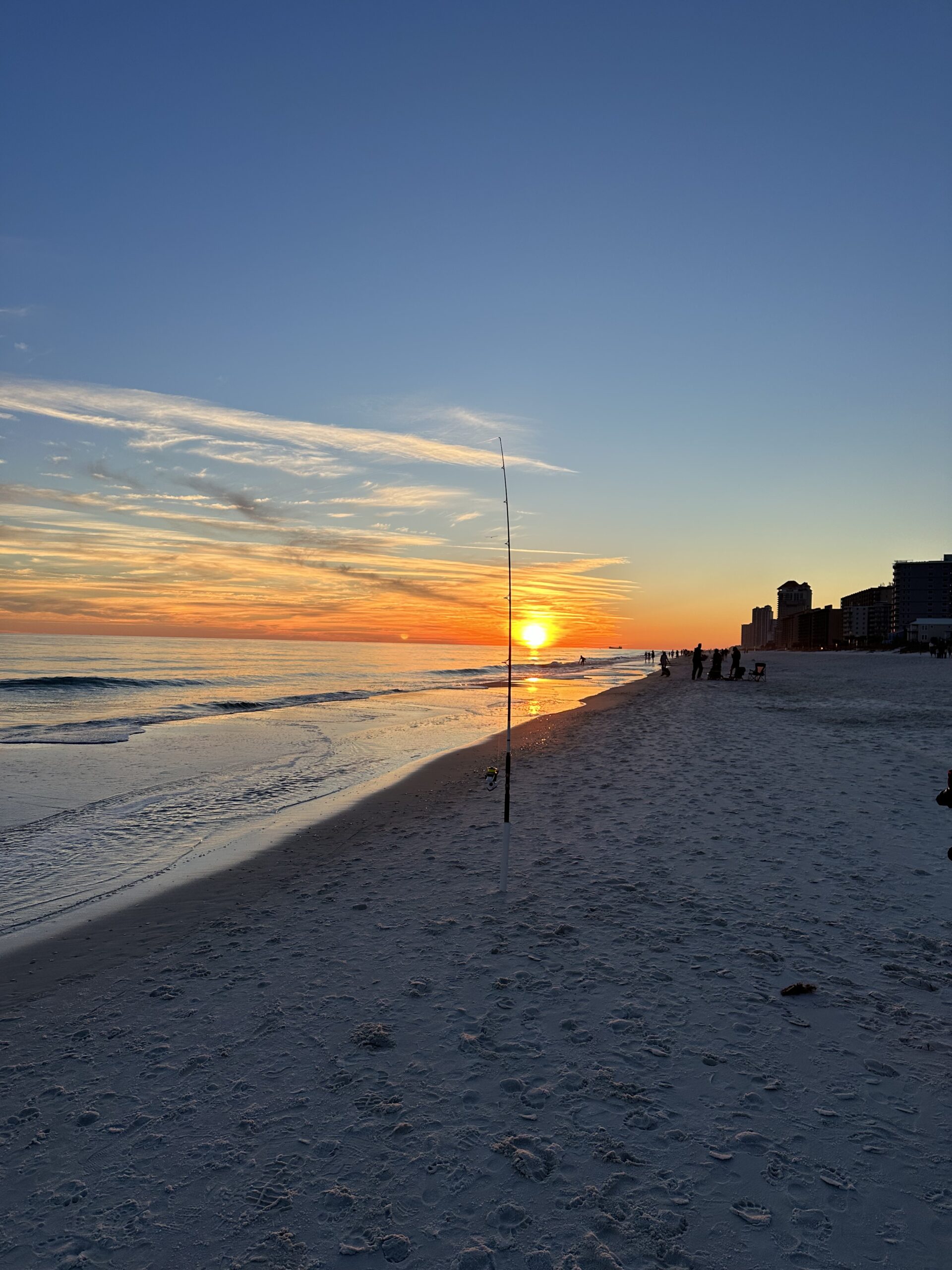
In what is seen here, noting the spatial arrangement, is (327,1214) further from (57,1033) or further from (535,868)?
(535,868)

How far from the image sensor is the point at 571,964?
211 inches

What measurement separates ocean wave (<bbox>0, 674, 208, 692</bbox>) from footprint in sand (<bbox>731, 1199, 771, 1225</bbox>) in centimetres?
4495

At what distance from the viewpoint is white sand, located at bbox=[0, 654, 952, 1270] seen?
9.84 ft

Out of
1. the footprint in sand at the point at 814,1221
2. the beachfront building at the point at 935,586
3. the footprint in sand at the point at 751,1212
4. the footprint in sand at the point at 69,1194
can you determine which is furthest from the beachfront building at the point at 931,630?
the footprint in sand at the point at 69,1194

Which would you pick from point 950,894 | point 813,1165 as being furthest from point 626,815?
point 813,1165

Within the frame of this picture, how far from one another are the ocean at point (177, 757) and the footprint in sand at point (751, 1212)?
6.72 m

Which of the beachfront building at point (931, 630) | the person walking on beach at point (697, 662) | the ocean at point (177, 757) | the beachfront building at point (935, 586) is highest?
the beachfront building at point (935, 586)

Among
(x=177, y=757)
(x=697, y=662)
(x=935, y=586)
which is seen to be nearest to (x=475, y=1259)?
(x=177, y=757)

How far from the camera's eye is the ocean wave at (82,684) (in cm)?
4144

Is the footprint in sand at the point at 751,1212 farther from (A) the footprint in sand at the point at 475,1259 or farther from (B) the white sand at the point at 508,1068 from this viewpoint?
(A) the footprint in sand at the point at 475,1259

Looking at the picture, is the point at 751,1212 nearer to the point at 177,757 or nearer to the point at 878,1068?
the point at 878,1068

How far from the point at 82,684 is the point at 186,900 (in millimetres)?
42248

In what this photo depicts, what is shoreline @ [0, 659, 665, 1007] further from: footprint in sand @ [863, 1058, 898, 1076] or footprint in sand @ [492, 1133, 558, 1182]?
footprint in sand @ [863, 1058, 898, 1076]

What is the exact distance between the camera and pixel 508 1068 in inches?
162
